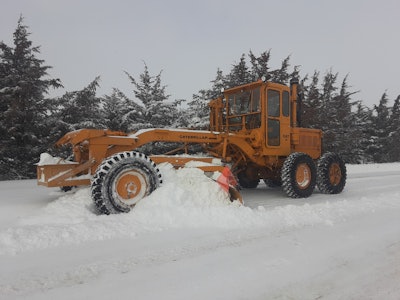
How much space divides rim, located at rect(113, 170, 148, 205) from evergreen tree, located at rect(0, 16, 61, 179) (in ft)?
25.5

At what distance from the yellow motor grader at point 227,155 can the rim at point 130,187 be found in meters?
0.02

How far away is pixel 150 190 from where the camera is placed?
547 centimetres

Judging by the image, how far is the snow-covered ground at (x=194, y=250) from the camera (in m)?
2.71

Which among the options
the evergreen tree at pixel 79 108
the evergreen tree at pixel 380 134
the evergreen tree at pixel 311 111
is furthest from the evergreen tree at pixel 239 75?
the evergreen tree at pixel 380 134

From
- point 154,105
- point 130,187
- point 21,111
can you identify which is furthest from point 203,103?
point 130,187

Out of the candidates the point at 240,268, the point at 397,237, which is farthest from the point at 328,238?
the point at 240,268

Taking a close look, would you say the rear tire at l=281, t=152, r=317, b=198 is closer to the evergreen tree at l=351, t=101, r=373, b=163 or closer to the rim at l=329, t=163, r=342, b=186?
the rim at l=329, t=163, r=342, b=186

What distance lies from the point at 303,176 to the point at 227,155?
191 cm

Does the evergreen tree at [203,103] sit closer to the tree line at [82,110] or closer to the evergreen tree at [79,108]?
the tree line at [82,110]

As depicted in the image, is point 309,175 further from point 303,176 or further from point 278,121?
point 278,121

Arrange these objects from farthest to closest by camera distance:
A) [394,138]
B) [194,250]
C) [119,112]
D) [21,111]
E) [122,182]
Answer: [394,138] → [119,112] → [21,111] → [122,182] → [194,250]

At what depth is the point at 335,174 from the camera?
29.0ft

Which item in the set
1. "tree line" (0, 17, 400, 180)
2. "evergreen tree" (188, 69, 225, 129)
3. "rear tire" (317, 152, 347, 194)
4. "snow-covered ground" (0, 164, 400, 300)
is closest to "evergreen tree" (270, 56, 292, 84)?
"tree line" (0, 17, 400, 180)

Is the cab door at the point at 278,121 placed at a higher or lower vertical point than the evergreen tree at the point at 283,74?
lower
